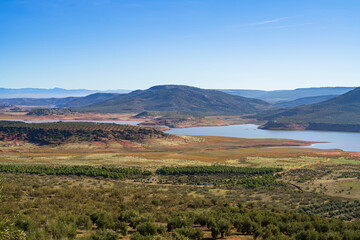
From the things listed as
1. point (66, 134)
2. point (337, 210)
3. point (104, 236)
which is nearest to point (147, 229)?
point (104, 236)

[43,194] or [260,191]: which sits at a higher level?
[43,194]

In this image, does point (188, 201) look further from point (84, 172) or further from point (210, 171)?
point (210, 171)

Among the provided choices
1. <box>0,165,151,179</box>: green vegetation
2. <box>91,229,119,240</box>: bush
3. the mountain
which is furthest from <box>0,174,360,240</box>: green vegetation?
the mountain

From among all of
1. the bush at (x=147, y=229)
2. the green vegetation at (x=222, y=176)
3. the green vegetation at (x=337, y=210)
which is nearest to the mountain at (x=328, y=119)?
the green vegetation at (x=222, y=176)

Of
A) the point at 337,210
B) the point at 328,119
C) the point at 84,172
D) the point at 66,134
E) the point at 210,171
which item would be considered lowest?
the point at 210,171

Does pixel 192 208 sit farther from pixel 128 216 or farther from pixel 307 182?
pixel 307 182

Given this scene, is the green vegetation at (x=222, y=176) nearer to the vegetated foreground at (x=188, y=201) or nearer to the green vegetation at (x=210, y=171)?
the green vegetation at (x=210, y=171)

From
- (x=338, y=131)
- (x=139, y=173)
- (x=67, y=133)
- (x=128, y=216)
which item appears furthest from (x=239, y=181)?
(x=338, y=131)

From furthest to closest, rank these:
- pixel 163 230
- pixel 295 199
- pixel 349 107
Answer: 1. pixel 349 107
2. pixel 295 199
3. pixel 163 230

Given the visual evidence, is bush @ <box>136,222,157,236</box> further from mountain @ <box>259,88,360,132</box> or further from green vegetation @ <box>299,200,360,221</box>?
mountain @ <box>259,88,360,132</box>
